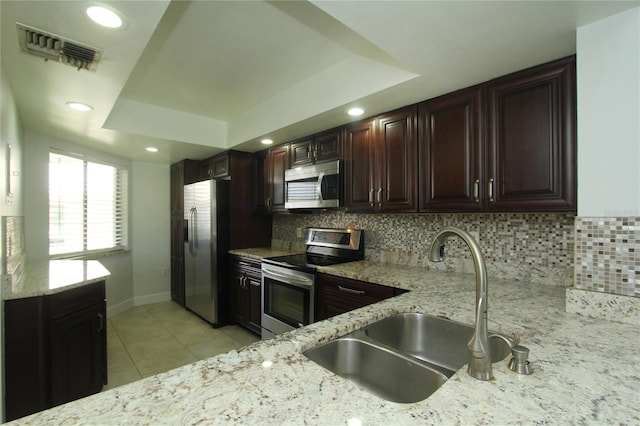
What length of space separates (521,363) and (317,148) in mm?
2422

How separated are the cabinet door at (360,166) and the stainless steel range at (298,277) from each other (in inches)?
16.2

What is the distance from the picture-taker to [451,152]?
6.45 feet

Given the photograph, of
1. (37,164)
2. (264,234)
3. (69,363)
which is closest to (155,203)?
(37,164)

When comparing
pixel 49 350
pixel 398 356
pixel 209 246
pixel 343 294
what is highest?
pixel 209 246

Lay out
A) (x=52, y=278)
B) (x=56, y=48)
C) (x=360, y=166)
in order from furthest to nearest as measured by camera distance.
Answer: (x=360, y=166), (x=52, y=278), (x=56, y=48)

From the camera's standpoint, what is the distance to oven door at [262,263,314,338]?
2533 mm

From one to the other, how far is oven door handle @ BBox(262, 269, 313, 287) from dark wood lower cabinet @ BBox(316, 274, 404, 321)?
11 centimetres

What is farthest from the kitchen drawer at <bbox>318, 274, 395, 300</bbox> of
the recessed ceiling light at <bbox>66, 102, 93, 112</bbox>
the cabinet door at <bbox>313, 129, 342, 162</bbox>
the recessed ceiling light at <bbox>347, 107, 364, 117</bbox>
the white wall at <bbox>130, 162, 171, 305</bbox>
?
the white wall at <bbox>130, 162, 171, 305</bbox>

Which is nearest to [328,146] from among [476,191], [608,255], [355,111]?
[355,111]

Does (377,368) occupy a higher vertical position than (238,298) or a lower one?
higher

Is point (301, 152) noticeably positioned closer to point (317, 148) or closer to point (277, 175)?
point (317, 148)

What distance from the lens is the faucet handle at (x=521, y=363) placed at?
78cm

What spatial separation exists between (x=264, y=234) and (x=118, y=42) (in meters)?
2.76

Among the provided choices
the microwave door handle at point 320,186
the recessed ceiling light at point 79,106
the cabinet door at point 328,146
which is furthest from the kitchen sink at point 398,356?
the recessed ceiling light at point 79,106
